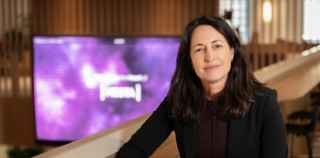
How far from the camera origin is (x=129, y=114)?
19.0 feet

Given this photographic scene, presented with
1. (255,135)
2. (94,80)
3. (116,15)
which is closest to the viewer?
(255,135)

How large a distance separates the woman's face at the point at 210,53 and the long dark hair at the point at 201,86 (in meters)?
0.01

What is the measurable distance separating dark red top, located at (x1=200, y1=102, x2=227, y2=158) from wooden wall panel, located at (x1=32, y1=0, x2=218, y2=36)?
6.36 metres

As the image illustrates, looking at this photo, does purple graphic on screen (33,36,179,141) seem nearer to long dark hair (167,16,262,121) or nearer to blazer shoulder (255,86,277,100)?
long dark hair (167,16,262,121)

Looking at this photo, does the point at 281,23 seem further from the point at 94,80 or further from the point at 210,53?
the point at 210,53

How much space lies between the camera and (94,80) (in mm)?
5734

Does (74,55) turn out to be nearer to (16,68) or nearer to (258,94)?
(16,68)

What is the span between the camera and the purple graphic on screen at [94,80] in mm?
5578

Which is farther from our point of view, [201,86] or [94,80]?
[94,80]

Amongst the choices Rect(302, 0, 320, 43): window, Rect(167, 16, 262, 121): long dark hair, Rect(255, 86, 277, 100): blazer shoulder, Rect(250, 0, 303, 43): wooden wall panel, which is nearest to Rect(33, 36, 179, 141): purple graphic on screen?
Rect(250, 0, 303, 43): wooden wall panel

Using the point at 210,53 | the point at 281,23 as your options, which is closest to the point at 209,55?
the point at 210,53

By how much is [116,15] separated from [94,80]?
11.2ft

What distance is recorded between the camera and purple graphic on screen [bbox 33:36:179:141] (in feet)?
A: 18.3

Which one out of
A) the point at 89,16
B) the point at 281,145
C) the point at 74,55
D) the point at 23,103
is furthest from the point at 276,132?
the point at 89,16
